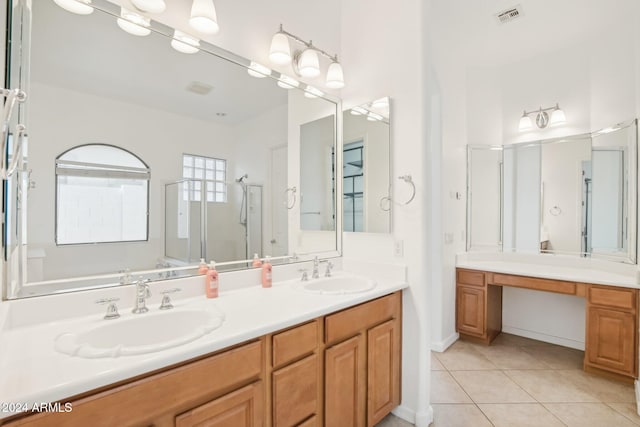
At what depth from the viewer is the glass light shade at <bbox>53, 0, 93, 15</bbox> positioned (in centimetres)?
131

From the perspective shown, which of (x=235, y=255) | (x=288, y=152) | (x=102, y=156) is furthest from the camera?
(x=288, y=152)

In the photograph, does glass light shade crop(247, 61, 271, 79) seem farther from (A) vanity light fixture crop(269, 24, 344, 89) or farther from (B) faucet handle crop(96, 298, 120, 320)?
(B) faucet handle crop(96, 298, 120, 320)

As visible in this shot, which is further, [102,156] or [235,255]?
[235,255]

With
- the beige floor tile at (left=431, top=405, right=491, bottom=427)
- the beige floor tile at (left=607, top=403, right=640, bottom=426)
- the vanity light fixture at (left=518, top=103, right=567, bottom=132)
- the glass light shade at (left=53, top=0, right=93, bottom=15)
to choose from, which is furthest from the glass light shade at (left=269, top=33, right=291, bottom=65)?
the beige floor tile at (left=607, top=403, right=640, bottom=426)

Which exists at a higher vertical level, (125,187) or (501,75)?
(501,75)

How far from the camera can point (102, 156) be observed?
1400 millimetres

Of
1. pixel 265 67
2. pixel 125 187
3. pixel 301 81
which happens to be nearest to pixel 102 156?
pixel 125 187

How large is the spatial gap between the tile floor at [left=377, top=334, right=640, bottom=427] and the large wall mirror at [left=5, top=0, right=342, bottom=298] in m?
1.55

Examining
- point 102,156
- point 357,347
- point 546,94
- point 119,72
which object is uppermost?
point 546,94

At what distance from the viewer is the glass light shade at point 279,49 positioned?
1.95 m

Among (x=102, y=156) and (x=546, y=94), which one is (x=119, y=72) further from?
(x=546, y=94)

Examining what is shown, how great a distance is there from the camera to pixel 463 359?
288cm

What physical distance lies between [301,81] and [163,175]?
3.87 ft

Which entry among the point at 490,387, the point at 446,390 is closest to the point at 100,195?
the point at 446,390
